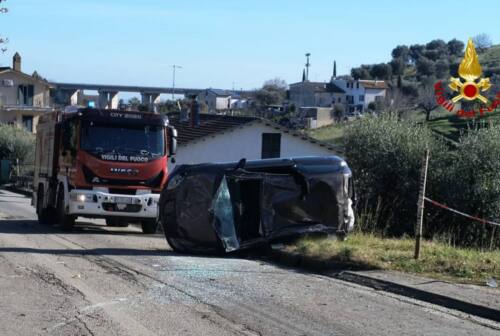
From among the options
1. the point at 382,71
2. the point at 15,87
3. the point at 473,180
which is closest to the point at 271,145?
the point at 473,180

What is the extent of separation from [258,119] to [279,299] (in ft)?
102

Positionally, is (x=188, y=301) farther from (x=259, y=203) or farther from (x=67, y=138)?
(x=67, y=138)

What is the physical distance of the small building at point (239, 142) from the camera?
4025 centimetres

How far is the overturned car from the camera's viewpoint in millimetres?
13602

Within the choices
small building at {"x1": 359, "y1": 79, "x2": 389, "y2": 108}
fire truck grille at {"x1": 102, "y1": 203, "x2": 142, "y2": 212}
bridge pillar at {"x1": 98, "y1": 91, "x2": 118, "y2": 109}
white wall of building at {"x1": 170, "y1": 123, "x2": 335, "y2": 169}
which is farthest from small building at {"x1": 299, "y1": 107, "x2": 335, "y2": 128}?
fire truck grille at {"x1": 102, "y1": 203, "x2": 142, "y2": 212}

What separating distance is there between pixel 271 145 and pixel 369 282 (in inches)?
1238

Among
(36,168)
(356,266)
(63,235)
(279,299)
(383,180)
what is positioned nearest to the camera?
(279,299)

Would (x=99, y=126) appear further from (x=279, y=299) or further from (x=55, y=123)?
(x=279, y=299)

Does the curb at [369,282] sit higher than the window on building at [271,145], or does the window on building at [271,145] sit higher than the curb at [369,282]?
the window on building at [271,145]

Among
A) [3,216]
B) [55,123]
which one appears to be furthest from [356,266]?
[3,216]

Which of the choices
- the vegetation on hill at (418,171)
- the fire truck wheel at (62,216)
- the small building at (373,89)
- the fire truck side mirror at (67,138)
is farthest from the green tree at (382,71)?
the fire truck side mirror at (67,138)

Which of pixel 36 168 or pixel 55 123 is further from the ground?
pixel 55 123

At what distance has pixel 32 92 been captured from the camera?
70.5 meters

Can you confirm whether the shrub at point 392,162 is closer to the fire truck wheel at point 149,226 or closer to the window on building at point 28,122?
the fire truck wheel at point 149,226
